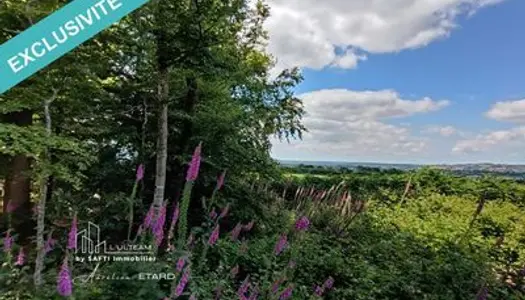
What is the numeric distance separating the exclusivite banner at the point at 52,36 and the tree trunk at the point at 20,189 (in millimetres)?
1652

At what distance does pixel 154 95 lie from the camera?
15.6 feet

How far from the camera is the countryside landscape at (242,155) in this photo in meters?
2.66

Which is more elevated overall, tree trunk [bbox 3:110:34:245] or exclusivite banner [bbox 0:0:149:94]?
exclusivite banner [bbox 0:0:149:94]

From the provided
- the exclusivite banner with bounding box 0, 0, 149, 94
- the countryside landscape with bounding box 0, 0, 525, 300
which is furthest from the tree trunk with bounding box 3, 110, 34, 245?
the exclusivite banner with bounding box 0, 0, 149, 94

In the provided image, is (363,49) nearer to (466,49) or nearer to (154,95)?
(466,49)

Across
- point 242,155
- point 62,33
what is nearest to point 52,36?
point 62,33

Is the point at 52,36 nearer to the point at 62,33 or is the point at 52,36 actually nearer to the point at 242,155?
the point at 62,33

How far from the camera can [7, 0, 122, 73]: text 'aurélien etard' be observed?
2.52 m

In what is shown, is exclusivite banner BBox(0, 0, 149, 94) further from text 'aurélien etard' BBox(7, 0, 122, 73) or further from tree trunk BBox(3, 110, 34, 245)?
tree trunk BBox(3, 110, 34, 245)

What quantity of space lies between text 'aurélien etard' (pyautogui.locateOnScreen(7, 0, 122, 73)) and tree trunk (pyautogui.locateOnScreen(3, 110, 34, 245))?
1.69 meters

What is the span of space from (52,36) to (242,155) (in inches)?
112

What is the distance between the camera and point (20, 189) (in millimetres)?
4926

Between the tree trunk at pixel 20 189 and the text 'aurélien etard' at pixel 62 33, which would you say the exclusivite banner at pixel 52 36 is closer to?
the text 'aurélien etard' at pixel 62 33

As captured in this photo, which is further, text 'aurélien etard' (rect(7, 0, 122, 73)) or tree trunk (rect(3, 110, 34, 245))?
tree trunk (rect(3, 110, 34, 245))
